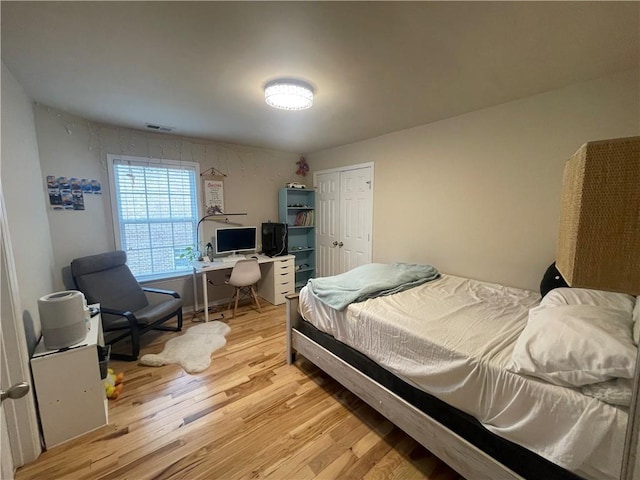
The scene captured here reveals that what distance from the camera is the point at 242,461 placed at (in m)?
1.56

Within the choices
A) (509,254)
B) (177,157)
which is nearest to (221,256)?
(177,157)

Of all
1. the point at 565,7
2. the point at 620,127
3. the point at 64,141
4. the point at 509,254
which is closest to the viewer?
the point at 565,7

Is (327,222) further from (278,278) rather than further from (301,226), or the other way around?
(278,278)

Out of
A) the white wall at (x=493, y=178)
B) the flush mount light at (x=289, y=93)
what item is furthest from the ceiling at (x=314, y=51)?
the white wall at (x=493, y=178)

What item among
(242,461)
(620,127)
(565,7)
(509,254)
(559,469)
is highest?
(565,7)

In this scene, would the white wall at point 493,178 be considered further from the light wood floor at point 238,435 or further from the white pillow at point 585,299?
the light wood floor at point 238,435

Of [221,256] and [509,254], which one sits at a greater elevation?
[509,254]

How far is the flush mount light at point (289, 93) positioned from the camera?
76.8 inches

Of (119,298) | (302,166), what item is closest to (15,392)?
(119,298)

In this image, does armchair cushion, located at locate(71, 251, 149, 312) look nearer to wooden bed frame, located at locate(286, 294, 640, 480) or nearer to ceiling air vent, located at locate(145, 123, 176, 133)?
ceiling air vent, located at locate(145, 123, 176, 133)

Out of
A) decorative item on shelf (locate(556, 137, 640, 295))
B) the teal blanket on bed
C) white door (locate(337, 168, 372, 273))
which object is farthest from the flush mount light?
decorative item on shelf (locate(556, 137, 640, 295))

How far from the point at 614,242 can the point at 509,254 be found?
Result: 90.1 inches

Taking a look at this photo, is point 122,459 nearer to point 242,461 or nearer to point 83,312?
point 242,461

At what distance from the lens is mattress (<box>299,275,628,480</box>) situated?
38.7 inches
